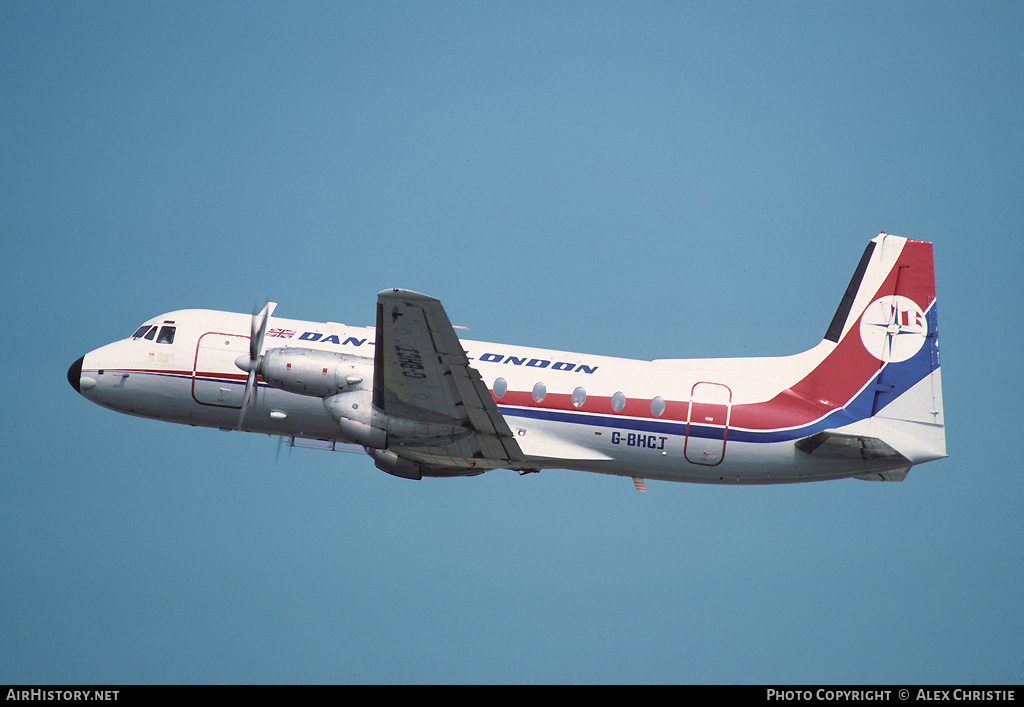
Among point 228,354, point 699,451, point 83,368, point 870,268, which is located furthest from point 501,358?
point 83,368

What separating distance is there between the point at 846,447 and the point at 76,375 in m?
18.6

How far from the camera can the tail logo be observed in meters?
23.5

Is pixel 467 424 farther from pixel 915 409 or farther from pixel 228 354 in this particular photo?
pixel 915 409

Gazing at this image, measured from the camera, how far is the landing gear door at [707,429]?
22828 mm

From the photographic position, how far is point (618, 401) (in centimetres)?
2333

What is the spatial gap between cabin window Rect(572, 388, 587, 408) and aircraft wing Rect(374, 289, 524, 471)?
1.61m

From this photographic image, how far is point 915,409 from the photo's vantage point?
2300 centimetres

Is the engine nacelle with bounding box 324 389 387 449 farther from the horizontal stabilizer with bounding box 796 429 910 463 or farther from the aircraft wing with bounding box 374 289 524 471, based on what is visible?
the horizontal stabilizer with bounding box 796 429 910 463

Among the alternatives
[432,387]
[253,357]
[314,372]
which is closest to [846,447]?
[432,387]

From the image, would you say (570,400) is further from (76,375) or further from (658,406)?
(76,375)

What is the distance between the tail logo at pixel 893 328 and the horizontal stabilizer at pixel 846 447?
215cm

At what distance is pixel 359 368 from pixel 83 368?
803 centimetres

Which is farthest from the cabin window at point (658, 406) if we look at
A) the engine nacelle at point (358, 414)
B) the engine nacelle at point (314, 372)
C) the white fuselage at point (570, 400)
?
the engine nacelle at point (314, 372)

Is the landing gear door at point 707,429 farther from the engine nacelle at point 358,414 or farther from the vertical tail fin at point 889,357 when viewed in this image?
the engine nacelle at point 358,414
